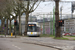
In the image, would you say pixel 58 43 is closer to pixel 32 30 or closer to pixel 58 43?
pixel 58 43

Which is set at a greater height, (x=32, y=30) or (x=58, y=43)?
(x=32, y=30)

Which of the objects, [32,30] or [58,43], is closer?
[58,43]

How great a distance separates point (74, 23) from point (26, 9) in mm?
12184

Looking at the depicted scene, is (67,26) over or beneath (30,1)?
beneath

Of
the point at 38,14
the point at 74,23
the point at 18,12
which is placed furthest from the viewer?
the point at 38,14

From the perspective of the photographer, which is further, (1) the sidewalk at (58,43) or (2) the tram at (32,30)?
(2) the tram at (32,30)

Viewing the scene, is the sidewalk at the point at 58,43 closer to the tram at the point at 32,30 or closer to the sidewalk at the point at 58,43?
the sidewalk at the point at 58,43

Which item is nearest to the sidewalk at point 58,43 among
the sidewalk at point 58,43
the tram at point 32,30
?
the sidewalk at point 58,43

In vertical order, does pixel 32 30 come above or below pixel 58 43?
above

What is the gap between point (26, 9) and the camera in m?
40.0

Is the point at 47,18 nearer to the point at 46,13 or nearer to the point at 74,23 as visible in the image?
the point at 46,13

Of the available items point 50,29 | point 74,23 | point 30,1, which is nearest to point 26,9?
point 30,1

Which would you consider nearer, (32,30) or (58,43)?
(58,43)

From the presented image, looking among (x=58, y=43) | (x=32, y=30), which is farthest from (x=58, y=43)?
(x=32, y=30)
